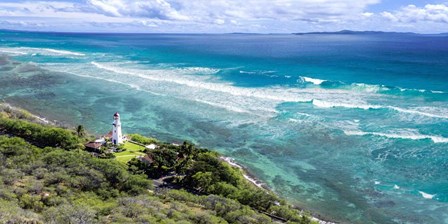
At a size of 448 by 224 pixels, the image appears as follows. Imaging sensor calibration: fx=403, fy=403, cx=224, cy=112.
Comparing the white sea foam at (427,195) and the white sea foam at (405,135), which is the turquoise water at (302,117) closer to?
the white sea foam at (427,195)

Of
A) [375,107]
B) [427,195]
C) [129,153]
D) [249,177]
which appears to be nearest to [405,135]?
[375,107]

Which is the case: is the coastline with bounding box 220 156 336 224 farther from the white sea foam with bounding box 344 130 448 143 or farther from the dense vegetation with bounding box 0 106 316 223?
the white sea foam with bounding box 344 130 448 143

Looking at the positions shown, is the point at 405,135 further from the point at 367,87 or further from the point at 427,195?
the point at 367,87

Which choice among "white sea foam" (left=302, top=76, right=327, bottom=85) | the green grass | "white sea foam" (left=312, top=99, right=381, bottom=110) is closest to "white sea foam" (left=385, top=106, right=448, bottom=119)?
"white sea foam" (left=312, top=99, right=381, bottom=110)

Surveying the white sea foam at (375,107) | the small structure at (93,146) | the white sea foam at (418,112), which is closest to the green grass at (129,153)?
the small structure at (93,146)

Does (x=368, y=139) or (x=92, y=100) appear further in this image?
(x=92, y=100)

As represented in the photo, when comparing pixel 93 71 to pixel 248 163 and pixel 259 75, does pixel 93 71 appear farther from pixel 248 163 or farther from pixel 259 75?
pixel 248 163

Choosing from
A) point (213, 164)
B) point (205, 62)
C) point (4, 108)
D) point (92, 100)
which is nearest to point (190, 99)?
point (92, 100)
